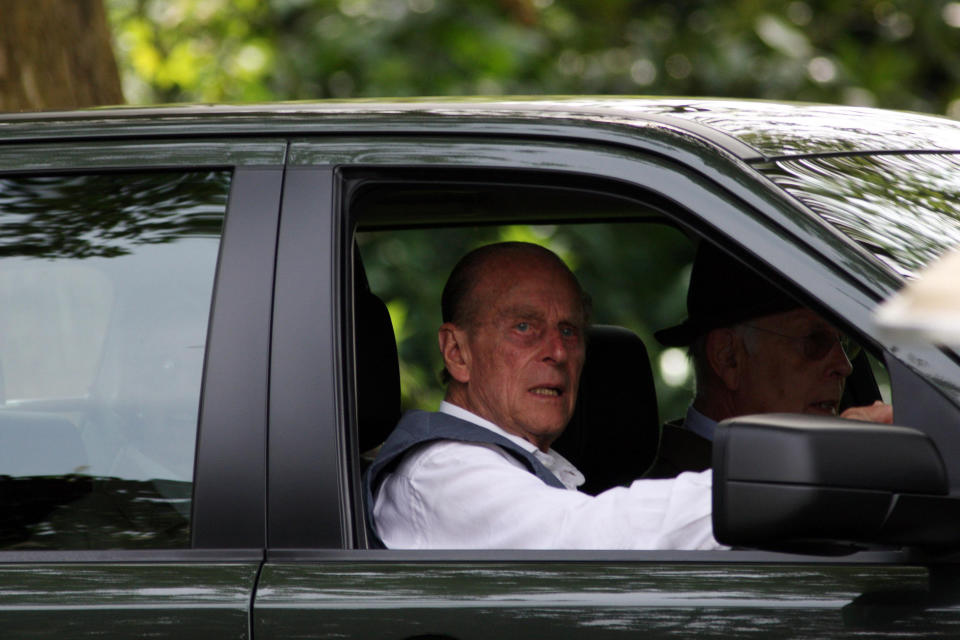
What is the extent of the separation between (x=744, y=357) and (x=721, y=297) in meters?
0.15

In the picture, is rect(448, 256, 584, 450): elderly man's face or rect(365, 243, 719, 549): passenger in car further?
rect(448, 256, 584, 450): elderly man's face

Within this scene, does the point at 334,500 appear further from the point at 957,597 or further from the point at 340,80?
the point at 340,80

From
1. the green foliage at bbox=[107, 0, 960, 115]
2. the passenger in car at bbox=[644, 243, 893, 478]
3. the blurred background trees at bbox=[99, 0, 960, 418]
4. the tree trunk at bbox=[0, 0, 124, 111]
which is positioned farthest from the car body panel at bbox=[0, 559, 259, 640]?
the green foliage at bbox=[107, 0, 960, 115]

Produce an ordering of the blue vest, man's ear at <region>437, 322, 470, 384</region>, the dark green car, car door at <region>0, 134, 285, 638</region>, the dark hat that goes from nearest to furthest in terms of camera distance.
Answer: the dark green car
car door at <region>0, 134, 285, 638</region>
the blue vest
man's ear at <region>437, 322, 470, 384</region>
the dark hat

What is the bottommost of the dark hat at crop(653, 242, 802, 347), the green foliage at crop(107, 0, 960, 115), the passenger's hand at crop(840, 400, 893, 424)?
the passenger's hand at crop(840, 400, 893, 424)

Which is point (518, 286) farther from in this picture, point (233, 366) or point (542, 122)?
point (233, 366)

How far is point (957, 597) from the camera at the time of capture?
5.77ft

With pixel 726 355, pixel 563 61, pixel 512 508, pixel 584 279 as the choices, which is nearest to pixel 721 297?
pixel 726 355

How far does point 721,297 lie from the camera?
3.04m

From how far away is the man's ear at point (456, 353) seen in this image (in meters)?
2.78

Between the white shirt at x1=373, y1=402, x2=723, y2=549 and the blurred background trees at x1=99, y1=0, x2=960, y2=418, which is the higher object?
the blurred background trees at x1=99, y1=0, x2=960, y2=418

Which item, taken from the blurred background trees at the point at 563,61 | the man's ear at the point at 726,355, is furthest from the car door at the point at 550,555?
the blurred background trees at the point at 563,61

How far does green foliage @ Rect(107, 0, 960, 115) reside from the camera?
682 centimetres

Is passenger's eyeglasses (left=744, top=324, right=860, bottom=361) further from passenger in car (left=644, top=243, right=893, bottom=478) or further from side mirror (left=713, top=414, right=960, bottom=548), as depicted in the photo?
side mirror (left=713, top=414, right=960, bottom=548)
